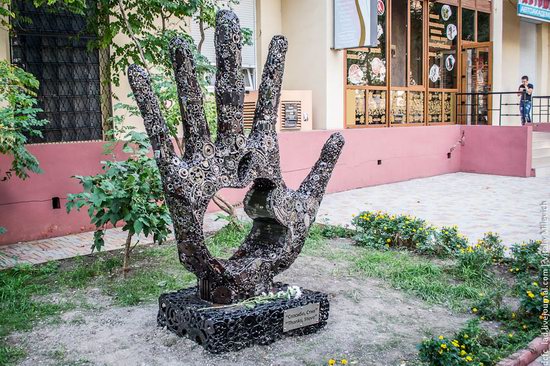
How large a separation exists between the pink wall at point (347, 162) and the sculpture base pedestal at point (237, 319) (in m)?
4.05

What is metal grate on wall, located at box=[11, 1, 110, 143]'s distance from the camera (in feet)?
28.9

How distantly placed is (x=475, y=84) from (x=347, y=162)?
6.41 m

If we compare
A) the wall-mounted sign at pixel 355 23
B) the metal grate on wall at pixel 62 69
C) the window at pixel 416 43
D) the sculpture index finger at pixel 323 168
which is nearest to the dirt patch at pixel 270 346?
the sculpture index finger at pixel 323 168

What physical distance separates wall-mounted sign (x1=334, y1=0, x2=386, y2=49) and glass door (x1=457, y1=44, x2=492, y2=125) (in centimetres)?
572

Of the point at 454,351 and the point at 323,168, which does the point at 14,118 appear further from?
the point at 454,351

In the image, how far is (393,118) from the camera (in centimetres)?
1432

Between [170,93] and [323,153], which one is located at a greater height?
[170,93]

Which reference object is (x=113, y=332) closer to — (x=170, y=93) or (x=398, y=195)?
(x=170, y=93)

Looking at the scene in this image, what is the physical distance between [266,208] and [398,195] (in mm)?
7618

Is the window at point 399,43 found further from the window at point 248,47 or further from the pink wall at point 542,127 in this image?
the pink wall at point 542,127

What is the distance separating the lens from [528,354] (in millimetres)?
4344

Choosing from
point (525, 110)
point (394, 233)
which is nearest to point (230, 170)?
point (394, 233)

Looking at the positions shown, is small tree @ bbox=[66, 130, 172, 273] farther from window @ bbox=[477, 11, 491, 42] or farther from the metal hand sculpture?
window @ bbox=[477, 11, 491, 42]

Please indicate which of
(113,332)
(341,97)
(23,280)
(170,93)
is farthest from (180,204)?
(341,97)
